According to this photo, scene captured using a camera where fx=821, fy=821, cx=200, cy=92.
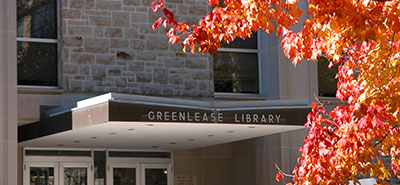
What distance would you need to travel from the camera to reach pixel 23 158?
2053cm

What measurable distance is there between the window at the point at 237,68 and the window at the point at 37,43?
4.37 meters

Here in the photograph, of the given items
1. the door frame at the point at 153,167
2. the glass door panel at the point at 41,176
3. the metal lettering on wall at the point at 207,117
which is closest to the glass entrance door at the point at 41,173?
the glass door panel at the point at 41,176

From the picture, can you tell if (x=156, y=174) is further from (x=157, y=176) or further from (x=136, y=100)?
(x=136, y=100)

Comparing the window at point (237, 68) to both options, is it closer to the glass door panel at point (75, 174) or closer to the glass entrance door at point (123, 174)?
the glass entrance door at point (123, 174)

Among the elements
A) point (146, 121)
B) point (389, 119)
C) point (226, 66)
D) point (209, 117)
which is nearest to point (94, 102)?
point (146, 121)

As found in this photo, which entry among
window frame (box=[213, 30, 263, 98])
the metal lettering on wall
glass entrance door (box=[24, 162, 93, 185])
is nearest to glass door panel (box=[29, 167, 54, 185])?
glass entrance door (box=[24, 162, 93, 185])

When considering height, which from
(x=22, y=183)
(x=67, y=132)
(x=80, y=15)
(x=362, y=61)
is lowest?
(x=22, y=183)

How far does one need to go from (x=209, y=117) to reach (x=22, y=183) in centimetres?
603

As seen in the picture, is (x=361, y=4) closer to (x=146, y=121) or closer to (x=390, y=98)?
(x=390, y=98)

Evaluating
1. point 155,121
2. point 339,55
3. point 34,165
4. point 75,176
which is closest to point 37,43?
point 34,165

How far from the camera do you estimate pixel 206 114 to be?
16703 mm

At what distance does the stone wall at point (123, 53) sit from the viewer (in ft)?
65.0
